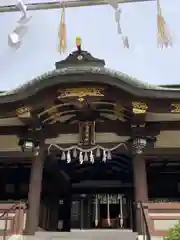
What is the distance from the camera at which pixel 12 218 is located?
6.96 m

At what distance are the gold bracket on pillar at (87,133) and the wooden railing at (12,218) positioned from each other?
2.15 metres

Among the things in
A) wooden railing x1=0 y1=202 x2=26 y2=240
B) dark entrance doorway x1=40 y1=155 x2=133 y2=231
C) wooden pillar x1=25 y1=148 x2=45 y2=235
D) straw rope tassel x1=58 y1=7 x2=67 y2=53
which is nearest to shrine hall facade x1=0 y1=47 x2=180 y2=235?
wooden pillar x1=25 y1=148 x2=45 y2=235

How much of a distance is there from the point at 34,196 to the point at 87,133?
2042 millimetres

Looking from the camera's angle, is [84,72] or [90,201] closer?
[84,72]

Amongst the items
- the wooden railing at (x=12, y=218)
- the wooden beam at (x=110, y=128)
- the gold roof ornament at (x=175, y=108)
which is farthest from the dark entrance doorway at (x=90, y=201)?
the gold roof ornament at (x=175, y=108)

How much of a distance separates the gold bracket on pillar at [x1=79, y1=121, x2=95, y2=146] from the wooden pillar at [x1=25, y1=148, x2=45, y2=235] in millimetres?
1098

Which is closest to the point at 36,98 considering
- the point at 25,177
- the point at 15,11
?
the point at 25,177

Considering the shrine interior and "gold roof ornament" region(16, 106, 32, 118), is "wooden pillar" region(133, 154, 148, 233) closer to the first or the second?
the shrine interior

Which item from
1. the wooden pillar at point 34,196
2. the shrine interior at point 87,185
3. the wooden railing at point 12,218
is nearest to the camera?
the wooden railing at point 12,218

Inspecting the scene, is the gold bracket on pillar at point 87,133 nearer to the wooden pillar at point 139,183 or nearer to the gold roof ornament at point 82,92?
the gold roof ornament at point 82,92

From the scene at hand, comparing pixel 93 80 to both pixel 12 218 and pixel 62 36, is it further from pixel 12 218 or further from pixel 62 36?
pixel 62 36

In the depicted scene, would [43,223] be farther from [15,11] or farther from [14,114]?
[15,11]

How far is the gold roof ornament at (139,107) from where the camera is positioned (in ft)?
24.0

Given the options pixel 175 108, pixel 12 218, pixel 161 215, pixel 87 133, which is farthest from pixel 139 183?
pixel 12 218
